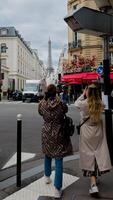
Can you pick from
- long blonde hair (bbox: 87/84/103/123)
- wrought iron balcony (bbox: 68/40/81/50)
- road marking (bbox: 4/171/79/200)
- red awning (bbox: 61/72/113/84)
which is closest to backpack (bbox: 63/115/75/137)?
long blonde hair (bbox: 87/84/103/123)

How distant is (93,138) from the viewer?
6699mm

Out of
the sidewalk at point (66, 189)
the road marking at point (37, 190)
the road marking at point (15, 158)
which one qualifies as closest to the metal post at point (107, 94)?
the sidewalk at point (66, 189)

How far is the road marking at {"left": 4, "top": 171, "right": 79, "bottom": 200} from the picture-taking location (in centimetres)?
670

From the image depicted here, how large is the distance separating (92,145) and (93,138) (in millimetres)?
116

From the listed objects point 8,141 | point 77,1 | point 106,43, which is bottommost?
point 8,141

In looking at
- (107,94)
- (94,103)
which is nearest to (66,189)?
(94,103)

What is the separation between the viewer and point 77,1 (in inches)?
1967

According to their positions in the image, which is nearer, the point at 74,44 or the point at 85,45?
the point at 85,45

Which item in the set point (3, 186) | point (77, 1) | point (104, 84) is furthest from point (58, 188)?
point (77, 1)

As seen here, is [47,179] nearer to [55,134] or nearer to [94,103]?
[55,134]

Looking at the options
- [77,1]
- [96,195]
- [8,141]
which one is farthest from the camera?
[77,1]

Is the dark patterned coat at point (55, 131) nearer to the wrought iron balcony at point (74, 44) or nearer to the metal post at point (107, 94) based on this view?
the metal post at point (107, 94)

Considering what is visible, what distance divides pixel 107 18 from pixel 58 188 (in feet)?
9.50

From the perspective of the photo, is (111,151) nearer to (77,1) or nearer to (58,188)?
(58,188)
